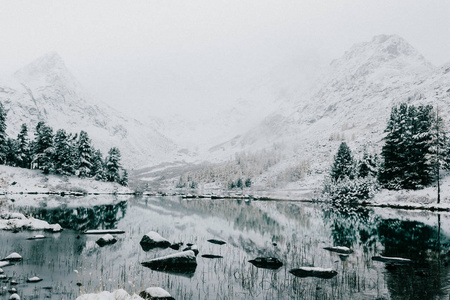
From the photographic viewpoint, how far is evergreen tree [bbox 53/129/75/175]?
94.0 meters

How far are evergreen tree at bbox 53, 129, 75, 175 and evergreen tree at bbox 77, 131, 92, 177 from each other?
3.08m

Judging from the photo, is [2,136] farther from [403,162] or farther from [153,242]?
[403,162]

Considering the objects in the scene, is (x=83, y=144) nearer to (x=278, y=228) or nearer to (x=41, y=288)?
(x=278, y=228)

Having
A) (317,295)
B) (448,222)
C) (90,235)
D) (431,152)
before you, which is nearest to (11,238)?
(90,235)

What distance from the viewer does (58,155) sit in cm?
9412

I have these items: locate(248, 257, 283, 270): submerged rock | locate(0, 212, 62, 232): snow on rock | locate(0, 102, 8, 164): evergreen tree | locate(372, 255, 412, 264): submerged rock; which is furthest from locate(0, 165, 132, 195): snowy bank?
locate(372, 255, 412, 264): submerged rock

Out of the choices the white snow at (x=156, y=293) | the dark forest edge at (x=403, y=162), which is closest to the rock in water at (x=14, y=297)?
the white snow at (x=156, y=293)

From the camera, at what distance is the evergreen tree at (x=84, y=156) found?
100700mm

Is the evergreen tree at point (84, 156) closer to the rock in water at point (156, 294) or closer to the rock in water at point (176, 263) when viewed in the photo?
the rock in water at point (176, 263)

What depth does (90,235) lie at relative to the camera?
93.6ft

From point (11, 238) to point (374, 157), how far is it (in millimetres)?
87714

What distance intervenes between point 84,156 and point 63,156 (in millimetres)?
8287

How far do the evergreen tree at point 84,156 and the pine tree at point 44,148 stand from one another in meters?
8.71

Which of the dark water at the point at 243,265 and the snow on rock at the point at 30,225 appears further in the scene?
the snow on rock at the point at 30,225
